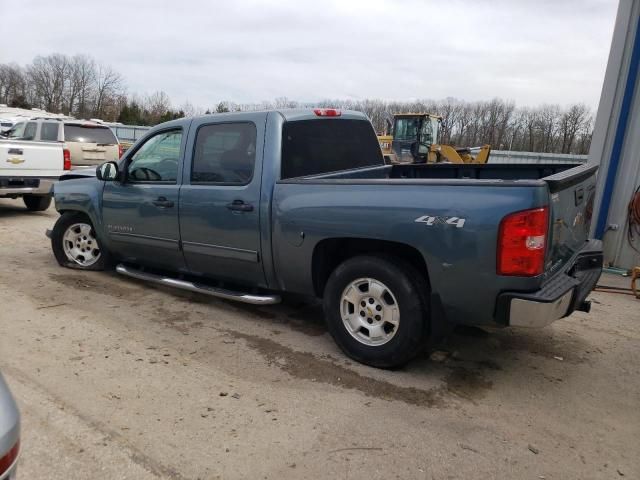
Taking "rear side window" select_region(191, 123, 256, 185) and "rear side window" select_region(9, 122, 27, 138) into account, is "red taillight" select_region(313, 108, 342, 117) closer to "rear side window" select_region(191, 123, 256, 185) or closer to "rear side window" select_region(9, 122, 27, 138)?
"rear side window" select_region(191, 123, 256, 185)

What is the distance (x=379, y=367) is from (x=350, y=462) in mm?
1099

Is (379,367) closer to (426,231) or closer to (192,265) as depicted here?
(426,231)

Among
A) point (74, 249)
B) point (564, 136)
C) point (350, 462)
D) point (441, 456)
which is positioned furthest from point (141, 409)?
point (564, 136)

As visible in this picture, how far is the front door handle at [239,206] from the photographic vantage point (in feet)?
13.5

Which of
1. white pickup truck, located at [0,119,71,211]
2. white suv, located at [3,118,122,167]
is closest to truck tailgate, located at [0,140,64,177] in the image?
white pickup truck, located at [0,119,71,211]

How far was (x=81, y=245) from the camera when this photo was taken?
5.96 metres

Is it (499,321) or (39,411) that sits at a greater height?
(499,321)

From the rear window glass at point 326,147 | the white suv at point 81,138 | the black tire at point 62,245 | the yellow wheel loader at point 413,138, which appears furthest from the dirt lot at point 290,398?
the yellow wheel loader at point 413,138

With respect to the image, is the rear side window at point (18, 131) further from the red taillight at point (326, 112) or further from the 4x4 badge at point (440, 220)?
the 4x4 badge at point (440, 220)

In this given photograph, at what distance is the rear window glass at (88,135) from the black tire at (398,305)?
1073 centimetres

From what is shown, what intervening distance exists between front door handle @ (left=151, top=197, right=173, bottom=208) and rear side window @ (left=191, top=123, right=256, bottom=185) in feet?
1.09

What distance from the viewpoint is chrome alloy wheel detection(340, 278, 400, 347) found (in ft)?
11.6

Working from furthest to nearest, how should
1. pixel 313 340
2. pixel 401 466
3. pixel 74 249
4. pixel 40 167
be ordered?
pixel 40 167, pixel 74 249, pixel 313 340, pixel 401 466

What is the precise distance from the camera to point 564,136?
4753 cm
